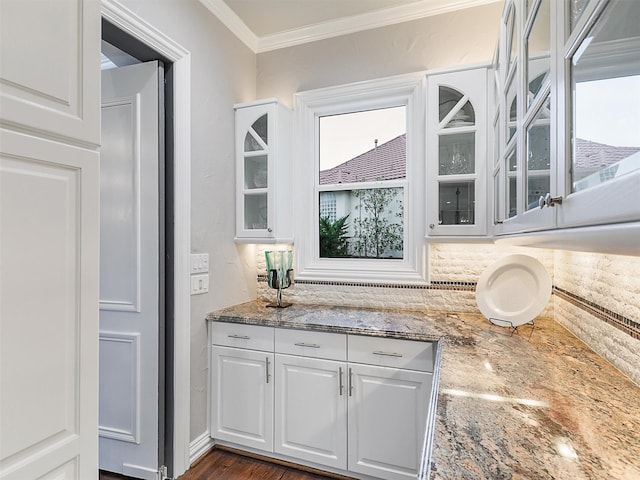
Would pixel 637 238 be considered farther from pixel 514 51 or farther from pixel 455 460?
pixel 514 51

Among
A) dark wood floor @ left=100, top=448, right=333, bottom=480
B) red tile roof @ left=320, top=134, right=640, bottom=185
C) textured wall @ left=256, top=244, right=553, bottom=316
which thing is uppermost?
red tile roof @ left=320, top=134, right=640, bottom=185

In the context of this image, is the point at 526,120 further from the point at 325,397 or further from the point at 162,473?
the point at 162,473

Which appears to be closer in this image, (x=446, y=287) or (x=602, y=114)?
(x=602, y=114)

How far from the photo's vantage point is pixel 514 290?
1900 mm

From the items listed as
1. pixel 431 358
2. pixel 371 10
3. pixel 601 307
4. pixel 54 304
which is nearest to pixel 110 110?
pixel 54 304

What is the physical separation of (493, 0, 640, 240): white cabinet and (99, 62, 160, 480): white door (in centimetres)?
178

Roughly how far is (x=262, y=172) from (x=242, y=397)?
1486mm

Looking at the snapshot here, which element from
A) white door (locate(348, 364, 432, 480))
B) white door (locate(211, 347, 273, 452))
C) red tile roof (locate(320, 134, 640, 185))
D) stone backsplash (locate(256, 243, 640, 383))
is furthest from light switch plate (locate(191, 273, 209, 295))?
red tile roof (locate(320, 134, 640, 185))

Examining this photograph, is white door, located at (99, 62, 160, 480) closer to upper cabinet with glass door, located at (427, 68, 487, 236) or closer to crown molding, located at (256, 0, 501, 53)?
crown molding, located at (256, 0, 501, 53)

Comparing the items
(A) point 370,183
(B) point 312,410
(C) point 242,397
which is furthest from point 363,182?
(C) point 242,397

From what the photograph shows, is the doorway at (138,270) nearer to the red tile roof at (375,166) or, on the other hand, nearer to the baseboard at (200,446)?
the baseboard at (200,446)

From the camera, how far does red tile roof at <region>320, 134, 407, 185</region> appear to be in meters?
2.48

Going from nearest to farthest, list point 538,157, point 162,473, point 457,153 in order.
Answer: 1. point 538,157
2. point 162,473
3. point 457,153

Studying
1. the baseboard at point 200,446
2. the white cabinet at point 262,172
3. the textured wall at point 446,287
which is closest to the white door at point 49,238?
the baseboard at point 200,446
